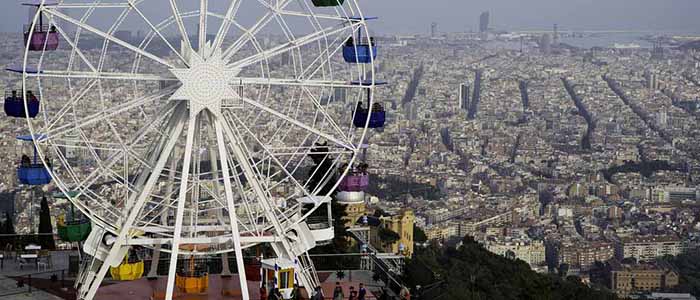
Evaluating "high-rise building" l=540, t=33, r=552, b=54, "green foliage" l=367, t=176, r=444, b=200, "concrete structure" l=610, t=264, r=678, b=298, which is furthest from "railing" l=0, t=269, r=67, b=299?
"high-rise building" l=540, t=33, r=552, b=54

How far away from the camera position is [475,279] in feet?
98.3

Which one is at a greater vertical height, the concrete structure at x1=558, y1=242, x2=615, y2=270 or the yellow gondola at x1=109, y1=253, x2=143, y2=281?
the yellow gondola at x1=109, y1=253, x2=143, y2=281

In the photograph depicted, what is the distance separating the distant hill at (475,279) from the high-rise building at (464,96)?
84203 millimetres

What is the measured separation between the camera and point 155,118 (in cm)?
1630

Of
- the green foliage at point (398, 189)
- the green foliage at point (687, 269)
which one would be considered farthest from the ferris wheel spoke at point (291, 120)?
the green foliage at point (398, 189)

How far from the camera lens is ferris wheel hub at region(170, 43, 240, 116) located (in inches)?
626

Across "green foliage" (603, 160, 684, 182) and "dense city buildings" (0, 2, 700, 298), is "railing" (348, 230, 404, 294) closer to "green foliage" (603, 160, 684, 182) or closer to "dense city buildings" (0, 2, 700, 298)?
"dense city buildings" (0, 2, 700, 298)

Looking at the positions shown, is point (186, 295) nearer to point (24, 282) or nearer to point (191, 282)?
point (191, 282)

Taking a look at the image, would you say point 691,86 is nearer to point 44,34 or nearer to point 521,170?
point 521,170

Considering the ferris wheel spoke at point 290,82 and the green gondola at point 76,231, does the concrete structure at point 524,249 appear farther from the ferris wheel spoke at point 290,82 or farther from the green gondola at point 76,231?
the ferris wheel spoke at point 290,82

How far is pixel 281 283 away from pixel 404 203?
180 feet

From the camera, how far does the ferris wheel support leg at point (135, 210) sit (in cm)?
1597

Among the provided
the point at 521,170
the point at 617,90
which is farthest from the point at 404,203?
the point at 617,90

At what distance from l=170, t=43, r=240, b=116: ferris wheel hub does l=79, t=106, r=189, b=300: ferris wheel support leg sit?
423mm
